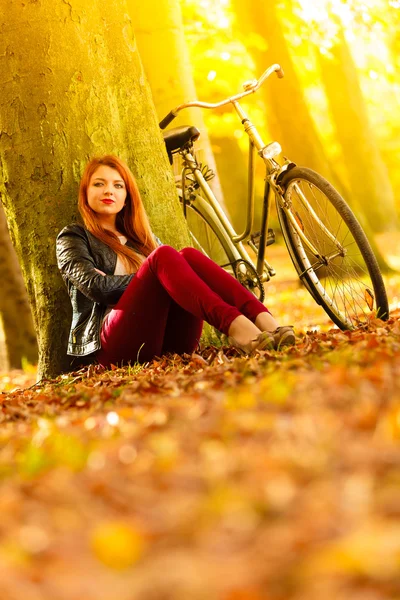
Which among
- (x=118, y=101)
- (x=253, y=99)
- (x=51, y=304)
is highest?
(x=253, y=99)

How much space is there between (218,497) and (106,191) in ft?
10.4

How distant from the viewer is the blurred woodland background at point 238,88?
4.59 meters

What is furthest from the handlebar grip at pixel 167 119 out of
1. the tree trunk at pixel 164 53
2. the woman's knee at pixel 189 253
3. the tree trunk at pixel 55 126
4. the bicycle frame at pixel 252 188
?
the tree trunk at pixel 164 53

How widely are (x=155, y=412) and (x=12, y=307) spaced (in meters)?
Answer: 4.98

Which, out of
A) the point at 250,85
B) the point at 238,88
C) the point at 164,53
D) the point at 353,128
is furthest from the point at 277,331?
the point at 353,128

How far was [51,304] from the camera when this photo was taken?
456 cm

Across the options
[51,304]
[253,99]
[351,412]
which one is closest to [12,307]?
[51,304]

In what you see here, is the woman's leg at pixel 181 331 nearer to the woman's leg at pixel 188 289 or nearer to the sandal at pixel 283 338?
the woman's leg at pixel 188 289

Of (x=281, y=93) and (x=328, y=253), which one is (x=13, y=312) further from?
(x=281, y=93)

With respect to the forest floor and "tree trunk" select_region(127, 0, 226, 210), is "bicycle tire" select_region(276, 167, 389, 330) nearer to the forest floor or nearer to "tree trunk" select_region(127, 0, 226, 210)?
the forest floor

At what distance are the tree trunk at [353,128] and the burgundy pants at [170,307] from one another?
10.5 metres

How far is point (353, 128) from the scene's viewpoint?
47.3 ft

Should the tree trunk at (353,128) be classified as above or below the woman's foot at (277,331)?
above

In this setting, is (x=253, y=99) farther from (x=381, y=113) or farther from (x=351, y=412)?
(x=351, y=412)
